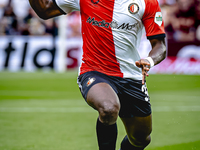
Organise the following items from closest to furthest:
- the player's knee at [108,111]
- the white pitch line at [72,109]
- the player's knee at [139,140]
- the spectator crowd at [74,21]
→ the player's knee at [108,111], the player's knee at [139,140], the white pitch line at [72,109], the spectator crowd at [74,21]

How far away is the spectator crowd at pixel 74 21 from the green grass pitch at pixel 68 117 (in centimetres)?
367

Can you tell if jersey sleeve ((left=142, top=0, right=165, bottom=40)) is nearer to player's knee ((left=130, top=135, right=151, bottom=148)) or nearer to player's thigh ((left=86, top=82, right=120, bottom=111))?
player's thigh ((left=86, top=82, right=120, bottom=111))

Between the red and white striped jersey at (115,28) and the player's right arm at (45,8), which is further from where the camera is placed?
the player's right arm at (45,8)

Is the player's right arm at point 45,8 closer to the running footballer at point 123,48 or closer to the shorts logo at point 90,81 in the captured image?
the running footballer at point 123,48

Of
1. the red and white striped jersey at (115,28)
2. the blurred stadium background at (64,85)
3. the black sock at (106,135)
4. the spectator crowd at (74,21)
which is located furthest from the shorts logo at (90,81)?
the spectator crowd at (74,21)

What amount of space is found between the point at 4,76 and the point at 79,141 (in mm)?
11278

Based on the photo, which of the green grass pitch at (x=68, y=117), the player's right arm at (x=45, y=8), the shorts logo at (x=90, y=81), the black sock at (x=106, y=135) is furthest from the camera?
the green grass pitch at (x=68, y=117)

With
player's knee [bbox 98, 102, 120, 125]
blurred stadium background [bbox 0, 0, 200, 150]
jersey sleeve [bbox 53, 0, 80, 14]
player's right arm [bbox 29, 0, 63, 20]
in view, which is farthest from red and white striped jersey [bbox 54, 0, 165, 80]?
blurred stadium background [bbox 0, 0, 200, 150]

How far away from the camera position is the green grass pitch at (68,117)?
19.0 ft

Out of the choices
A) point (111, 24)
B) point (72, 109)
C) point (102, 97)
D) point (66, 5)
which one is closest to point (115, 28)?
point (111, 24)

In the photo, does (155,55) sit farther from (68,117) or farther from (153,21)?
(68,117)

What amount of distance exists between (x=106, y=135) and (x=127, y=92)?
558 mm

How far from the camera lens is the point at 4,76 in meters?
16.5

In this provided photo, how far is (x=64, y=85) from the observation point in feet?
45.6
